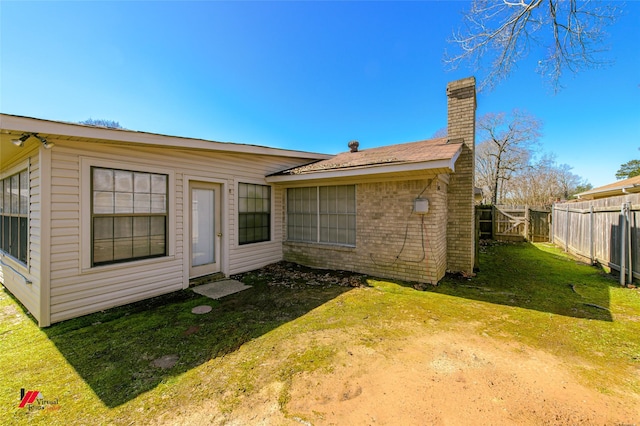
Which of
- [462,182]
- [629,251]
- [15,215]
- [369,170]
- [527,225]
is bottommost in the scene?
[629,251]

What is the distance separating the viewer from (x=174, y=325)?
4.02 meters

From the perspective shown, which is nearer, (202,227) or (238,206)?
(202,227)

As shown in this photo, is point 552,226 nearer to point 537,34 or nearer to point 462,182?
point 462,182

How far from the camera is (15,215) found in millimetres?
5250

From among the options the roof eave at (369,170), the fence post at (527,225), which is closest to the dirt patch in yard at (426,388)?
the roof eave at (369,170)

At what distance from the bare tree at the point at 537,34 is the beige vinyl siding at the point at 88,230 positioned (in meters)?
5.82

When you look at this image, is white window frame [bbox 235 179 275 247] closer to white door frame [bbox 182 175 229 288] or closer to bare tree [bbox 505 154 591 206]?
white door frame [bbox 182 175 229 288]

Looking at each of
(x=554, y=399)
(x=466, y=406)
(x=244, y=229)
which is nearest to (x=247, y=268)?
(x=244, y=229)

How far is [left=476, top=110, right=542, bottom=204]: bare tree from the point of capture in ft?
→ 76.2

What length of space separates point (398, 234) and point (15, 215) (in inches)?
321

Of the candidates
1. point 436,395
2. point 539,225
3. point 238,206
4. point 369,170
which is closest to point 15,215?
point 238,206

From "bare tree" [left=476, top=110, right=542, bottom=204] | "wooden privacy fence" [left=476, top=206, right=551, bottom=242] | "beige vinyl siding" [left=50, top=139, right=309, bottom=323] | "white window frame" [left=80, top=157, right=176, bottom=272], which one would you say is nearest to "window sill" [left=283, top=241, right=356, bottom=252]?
"beige vinyl siding" [left=50, top=139, right=309, bottom=323]

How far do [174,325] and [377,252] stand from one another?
15.0 feet

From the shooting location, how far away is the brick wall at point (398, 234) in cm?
588
